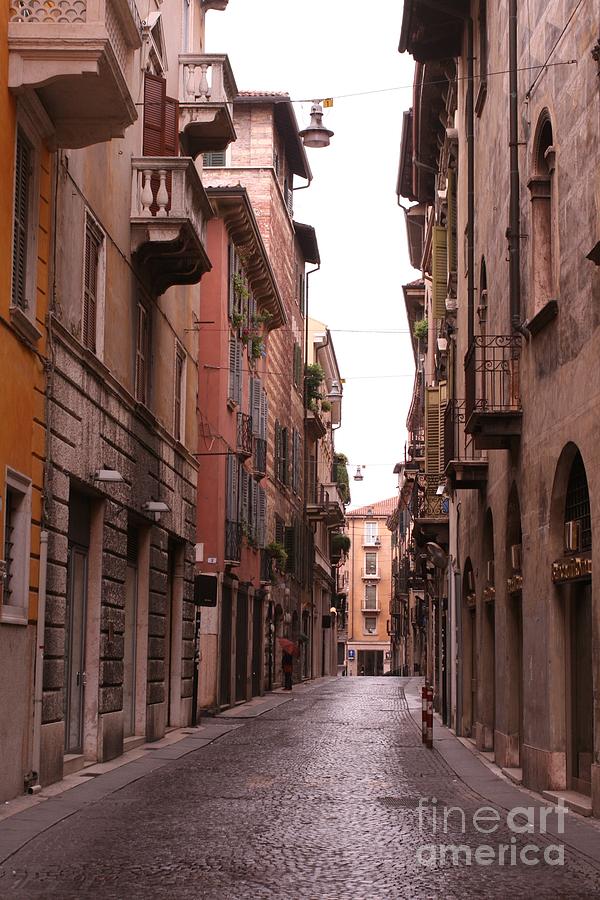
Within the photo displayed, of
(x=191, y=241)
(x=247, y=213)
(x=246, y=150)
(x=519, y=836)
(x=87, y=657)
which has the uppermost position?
(x=246, y=150)

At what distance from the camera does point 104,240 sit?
17562 mm

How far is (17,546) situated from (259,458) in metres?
22.9

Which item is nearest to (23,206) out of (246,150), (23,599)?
(23,599)

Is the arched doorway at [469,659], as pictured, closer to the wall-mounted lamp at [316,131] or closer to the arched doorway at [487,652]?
the arched doorway at [487,652]

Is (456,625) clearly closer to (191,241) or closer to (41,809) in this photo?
(191,241)

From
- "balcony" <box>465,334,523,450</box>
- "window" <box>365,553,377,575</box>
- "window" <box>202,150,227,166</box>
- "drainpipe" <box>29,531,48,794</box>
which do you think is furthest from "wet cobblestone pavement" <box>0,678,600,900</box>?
"window" <box>365,553,377,575</box>

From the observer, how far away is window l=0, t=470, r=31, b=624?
1323 cm

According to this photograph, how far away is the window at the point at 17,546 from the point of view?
13.2 metres

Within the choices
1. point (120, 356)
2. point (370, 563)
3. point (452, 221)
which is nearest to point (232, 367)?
point (452, 221)

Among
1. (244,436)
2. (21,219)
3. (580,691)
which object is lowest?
(580,691)

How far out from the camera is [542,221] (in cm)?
1574

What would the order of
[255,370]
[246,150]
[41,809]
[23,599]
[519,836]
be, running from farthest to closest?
[246,150], [255,370], [23,599], [41,809], [519,836]

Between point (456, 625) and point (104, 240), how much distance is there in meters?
10.7

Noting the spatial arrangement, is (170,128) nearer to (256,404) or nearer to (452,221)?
(452,221)
